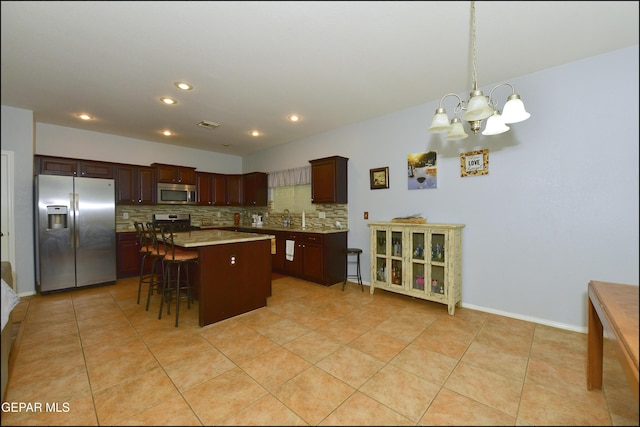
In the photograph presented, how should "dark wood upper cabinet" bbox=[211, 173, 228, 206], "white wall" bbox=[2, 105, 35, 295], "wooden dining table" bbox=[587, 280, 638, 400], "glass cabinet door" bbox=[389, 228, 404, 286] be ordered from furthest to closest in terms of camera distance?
"dark wood upper cabinet" bbox=[211, 173, 228, 206]
"glass cabinet door" bbox=[389, 228, 404, 286]
"white wall" bbox=[2, 105, 35, 295]
"wooden dining table" bbox=[587, 280, 638, 400]

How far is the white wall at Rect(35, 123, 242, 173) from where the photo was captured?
12.6 feet

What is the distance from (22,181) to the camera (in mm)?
1503

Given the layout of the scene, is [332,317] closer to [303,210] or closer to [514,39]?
[303,210]

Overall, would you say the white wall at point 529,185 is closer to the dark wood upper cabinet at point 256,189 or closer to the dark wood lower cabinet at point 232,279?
the dark wood lower cabinet at point 232,279

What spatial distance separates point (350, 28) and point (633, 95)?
1693 millimetres

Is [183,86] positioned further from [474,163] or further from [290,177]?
[474,163]

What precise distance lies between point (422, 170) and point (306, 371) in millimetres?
2773

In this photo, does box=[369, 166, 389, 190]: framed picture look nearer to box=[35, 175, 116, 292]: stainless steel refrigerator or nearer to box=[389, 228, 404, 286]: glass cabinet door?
box=[389, 228, 404, 286]: glass cabinet door

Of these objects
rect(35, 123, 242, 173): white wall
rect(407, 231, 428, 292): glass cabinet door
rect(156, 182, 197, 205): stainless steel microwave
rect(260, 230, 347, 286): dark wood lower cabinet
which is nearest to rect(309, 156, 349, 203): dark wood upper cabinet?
rect(260, 230, 347, 286): dark wood lower cabinet

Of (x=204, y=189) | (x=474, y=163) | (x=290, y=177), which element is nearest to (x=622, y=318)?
(x=474, y=163)

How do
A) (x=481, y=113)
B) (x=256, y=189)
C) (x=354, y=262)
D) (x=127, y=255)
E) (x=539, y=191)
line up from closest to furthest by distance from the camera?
1. (x=481, y=113)
2. (x=539, y=191)
3. (x=354, y=262)
4. (x=127, y=255)
5. (x=256, y=189)

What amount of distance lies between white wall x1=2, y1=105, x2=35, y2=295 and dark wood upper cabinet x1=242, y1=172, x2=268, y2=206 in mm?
3825

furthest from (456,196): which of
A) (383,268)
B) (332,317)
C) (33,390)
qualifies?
(33,390)

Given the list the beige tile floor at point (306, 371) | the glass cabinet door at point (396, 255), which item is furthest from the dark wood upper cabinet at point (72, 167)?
the glass cabinet door at point (396, 255)
